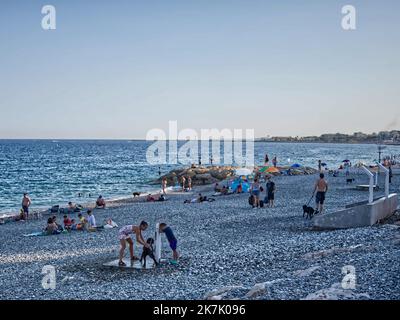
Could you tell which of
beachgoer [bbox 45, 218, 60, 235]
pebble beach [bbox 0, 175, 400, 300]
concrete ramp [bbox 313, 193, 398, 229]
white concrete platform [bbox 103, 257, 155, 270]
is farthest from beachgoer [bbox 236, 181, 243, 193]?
white concrete platform [bbox 103, 257, 155, 270]

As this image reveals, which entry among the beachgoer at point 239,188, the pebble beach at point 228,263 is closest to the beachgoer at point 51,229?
the pebble beach at point 228,263

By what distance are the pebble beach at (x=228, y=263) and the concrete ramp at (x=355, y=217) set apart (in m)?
0.42

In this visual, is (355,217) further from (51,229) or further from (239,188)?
(239,188)

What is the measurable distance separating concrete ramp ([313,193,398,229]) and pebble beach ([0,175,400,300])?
42cm

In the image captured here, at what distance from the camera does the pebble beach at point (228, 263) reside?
24.9 ft

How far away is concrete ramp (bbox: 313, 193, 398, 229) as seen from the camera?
13562mm

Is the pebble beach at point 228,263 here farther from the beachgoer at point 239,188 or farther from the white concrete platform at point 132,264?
the beachgoer at point 239,188

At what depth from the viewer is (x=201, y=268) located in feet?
34.8

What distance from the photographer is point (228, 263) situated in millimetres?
10828

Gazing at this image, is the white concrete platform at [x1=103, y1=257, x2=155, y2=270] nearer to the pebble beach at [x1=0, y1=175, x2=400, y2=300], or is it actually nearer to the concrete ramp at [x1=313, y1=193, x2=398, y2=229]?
the pebble beach at [x1=0, y1=175, x2=400, y2=300]

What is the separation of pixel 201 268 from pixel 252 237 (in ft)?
13.7

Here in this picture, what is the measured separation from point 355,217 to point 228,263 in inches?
196
